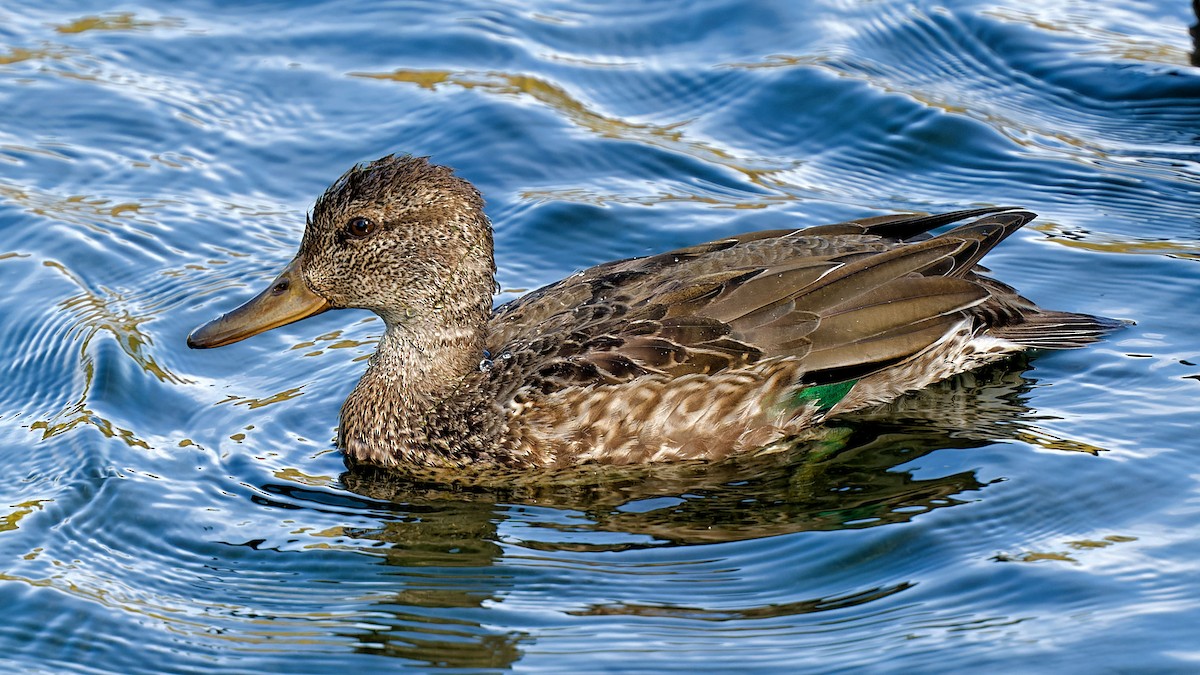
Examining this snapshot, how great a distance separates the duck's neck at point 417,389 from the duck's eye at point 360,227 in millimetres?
470

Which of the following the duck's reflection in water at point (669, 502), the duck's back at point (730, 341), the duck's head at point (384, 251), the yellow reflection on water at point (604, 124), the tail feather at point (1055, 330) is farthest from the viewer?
the yellow reflection on water at point (604, 124)

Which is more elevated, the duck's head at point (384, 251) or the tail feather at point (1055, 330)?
the tail feather at point (1055, 330)

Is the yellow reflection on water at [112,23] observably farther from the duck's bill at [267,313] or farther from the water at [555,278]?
the duck's bill at [267,313]

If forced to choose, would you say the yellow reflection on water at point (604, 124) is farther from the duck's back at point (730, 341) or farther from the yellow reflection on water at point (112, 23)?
the duck's back at point (730, 341)

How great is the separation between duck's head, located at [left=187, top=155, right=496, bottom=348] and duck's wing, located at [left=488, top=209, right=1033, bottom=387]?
463 mm

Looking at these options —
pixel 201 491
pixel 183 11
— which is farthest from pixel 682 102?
pixel 201 491

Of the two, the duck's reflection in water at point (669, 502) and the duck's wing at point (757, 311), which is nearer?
the duck's reflection in water at point (669, 502)

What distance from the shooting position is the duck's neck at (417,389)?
7902 mm

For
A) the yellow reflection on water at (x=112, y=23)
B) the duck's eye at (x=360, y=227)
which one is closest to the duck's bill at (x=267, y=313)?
the duck's eye at (x=360, y=227)

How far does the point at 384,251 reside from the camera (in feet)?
25.7

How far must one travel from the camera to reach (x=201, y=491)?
7.56m

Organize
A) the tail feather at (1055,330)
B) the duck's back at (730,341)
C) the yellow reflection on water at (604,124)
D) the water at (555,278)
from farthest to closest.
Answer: the yellow reflection on water at (604,124), the tail feather at (1055,330), the duck's back at (730,341), the water at (555,278)

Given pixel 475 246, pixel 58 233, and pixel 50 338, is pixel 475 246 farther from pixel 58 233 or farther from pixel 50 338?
pixel 58 233

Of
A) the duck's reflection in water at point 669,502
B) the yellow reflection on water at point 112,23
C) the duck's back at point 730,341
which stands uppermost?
the yellow reflection on water at point 112,23
